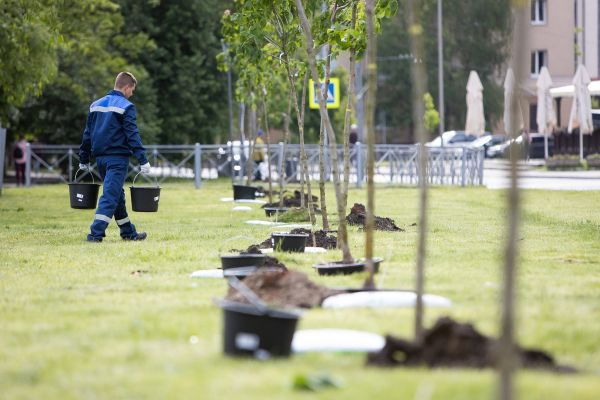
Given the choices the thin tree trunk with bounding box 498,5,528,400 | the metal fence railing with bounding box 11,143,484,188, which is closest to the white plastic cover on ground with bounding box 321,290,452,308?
the thin tree trunk with bounding box 498,5,528,400

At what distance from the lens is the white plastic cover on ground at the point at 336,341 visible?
18.1 feet

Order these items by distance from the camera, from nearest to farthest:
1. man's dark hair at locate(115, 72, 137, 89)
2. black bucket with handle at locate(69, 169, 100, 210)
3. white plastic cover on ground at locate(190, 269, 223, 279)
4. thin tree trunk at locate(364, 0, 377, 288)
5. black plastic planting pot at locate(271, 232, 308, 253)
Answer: thin tree trunk at locate(364, 0, 377, 288) → white plastic cover on ground at locate(190, 269, 223, 279) → black plastic planting pot at locate(271, 232, 308, 253) → man's dark hair at locate(115, 72, 137, 89) → black bucket with handle at locate(69, 169, 100, 210)

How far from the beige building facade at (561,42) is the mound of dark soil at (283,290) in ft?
193

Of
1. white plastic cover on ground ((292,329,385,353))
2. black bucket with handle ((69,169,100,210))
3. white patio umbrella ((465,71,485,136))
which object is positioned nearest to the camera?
white plastic cover on ground ((292,329,385,353))

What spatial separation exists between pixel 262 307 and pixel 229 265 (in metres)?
3.41

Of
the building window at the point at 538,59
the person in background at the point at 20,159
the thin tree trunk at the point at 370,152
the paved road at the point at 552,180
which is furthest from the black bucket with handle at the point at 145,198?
the building window at the point at 538,59

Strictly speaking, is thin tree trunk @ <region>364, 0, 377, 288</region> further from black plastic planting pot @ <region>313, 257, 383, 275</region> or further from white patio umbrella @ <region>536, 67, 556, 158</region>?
white patio umbrella @ <region>536, 67, 556, 158</region>

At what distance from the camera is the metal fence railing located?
31609 millimetres

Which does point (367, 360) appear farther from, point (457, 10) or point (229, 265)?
point (457, 10)

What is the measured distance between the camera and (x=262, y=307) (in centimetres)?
524

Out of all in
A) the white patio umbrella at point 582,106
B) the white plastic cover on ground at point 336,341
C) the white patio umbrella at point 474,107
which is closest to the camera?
the white plastic cover on ground at point 336,341

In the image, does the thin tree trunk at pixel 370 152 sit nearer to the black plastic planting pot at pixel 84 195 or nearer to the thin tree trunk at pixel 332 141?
the thin tree trunk at pixel 332 141

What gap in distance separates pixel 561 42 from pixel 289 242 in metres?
60.2

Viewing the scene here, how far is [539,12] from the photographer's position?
68.4 m
